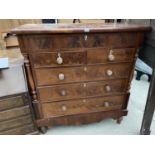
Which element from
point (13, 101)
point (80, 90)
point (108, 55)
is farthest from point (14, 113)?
point (108, 55)

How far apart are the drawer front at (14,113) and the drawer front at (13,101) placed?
3 cm

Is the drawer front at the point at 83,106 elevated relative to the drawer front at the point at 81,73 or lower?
lower

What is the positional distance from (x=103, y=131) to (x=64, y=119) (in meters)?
0.40

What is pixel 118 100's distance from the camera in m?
1.43

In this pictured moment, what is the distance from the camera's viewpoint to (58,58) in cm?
111

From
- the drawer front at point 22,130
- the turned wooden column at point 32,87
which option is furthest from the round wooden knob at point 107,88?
the drawer front at point 22,130

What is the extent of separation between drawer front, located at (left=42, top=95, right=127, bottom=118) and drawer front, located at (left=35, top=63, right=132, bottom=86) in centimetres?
21

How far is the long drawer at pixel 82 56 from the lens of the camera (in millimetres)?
1105

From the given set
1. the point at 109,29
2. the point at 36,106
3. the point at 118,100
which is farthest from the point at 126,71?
the point at 36,106

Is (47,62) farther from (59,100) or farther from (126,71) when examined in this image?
(126,71)

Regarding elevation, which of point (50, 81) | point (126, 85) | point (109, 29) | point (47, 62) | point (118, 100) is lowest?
point (118, 100)

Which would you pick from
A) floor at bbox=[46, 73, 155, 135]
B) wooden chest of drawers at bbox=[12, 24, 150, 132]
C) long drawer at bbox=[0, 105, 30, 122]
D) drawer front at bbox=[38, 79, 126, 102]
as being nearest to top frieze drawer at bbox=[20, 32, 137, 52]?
wooden chest of drawers at bbox=[12, 24, 150, 132]

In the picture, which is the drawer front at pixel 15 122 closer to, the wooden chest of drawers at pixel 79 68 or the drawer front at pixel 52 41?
the wooden chest of drawers at pixel 79 68

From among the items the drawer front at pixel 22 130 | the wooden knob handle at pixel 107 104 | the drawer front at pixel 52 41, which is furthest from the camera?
the wooden knob handle at pixel 107 104
